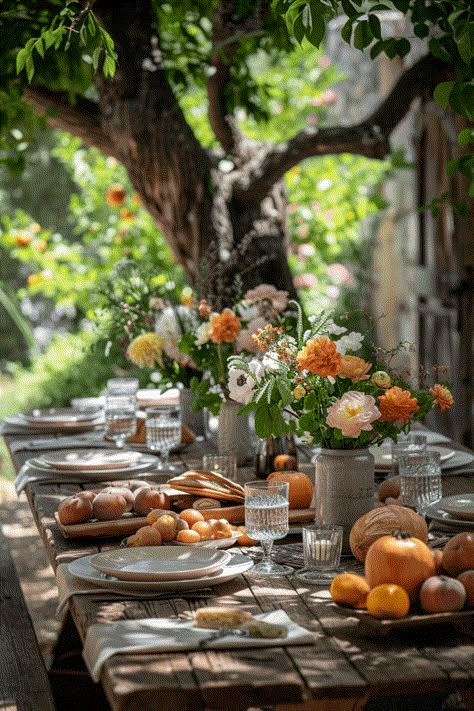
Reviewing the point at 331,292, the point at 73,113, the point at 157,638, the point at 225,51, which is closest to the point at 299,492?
the point at 157,638

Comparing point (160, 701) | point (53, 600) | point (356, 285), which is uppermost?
point (356, 285)

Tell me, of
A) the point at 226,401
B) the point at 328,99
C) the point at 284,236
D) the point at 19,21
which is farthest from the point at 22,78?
the point at 328,99

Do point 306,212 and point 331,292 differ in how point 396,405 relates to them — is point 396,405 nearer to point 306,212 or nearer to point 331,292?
point 306,212

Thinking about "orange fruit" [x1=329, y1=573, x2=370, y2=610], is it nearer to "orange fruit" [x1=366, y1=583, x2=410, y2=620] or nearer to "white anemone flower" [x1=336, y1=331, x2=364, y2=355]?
"orange fruit" [x1=366, y1=583, x2=410, y2=620]

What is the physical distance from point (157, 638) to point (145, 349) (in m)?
1.98

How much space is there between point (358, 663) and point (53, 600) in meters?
3.58

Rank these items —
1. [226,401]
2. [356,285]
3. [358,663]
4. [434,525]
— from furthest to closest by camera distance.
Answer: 1. [356,285]
2. [226,401]
3. [434,525]
4. [358,663]

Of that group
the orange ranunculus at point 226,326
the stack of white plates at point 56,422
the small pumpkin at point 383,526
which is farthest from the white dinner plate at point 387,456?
the stack of white plates at point 56,422

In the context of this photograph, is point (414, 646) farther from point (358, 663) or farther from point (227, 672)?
point (227, 672)

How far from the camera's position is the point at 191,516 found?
8.33 feet

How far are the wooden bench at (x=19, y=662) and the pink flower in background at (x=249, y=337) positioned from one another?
96cm

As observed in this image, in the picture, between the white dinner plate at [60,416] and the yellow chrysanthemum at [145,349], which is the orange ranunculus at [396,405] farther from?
the white dinner plate at [60,416]

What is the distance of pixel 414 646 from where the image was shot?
6.13ft

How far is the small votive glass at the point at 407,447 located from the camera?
3068 mm
